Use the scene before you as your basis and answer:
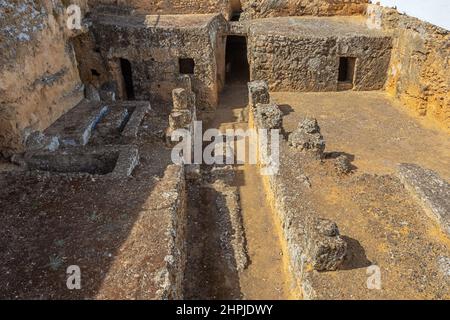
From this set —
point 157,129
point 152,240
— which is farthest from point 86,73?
point 152,240

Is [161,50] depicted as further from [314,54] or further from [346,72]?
[346,72]

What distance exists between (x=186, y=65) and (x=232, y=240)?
759cm

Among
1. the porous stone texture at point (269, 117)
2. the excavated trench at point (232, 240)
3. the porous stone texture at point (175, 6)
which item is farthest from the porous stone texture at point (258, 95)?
the porous stone texture at point (175, 6)

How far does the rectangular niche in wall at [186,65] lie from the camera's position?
1303cm

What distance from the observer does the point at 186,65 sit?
43.3ft

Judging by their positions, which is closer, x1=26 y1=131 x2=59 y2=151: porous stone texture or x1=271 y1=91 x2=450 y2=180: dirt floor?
x1=26 y1=131 x2=59 y2=151: porous stone texture

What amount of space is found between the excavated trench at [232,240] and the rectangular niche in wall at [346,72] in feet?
18.1

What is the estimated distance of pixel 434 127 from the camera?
1114cm

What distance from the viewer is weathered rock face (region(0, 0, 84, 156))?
27.0 feet

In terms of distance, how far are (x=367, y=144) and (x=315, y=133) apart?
82.8 inches

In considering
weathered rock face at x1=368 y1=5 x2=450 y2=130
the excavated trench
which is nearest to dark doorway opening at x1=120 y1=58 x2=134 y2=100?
the excavated trench

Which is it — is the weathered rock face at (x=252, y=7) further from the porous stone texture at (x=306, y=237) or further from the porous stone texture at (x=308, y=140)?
the porous stone texture at (x=306, y=237)

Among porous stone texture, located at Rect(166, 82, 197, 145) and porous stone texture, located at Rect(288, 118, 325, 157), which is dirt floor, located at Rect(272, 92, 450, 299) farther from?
porous stone texture, located at Rect(166, 82, 197, 145)

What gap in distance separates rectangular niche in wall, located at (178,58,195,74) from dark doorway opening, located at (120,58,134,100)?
6.11 feet
